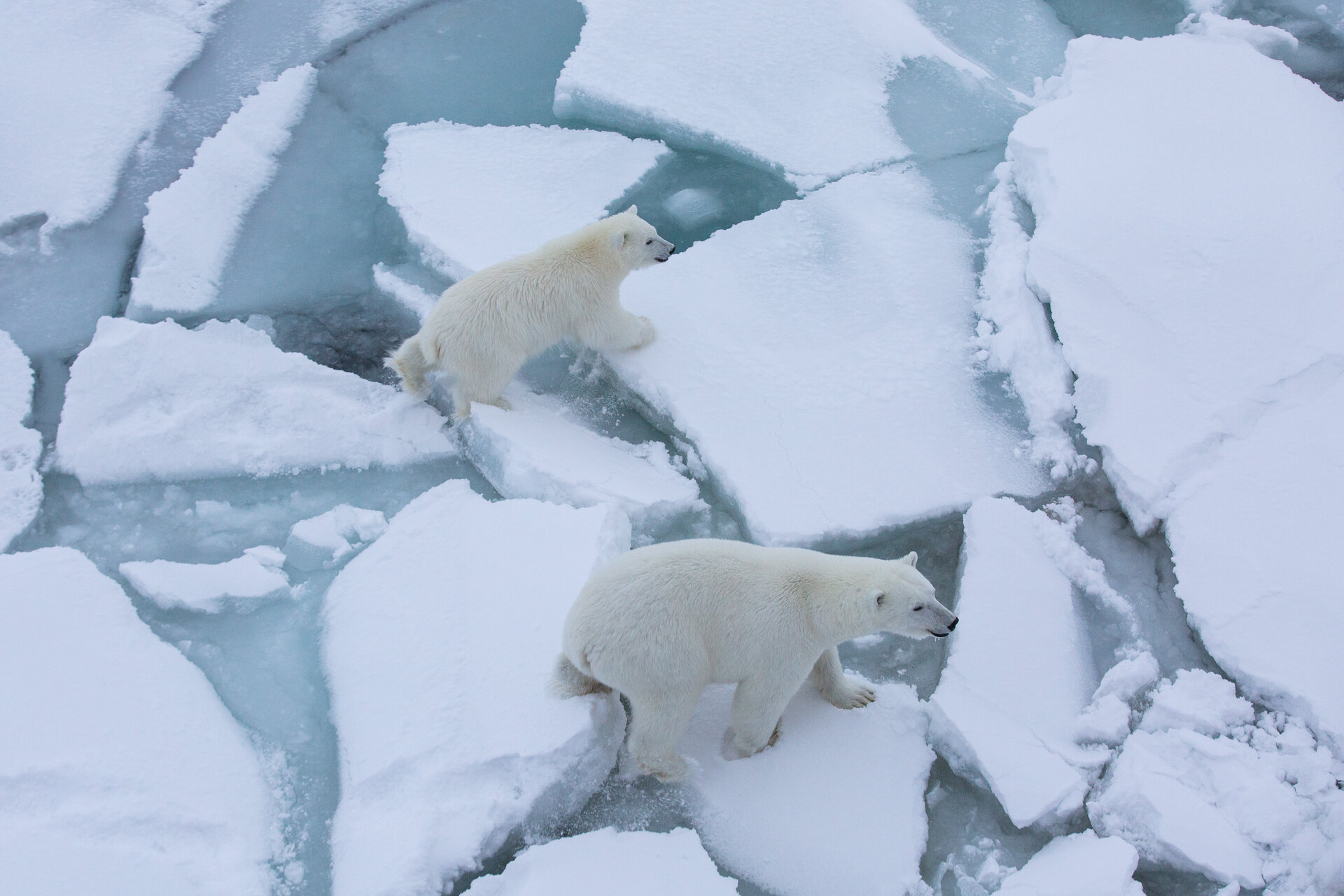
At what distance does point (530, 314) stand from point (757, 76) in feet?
8.49

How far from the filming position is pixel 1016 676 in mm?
3076

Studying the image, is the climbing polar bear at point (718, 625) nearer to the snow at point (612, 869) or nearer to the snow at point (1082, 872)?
the snow at point (612, 869)

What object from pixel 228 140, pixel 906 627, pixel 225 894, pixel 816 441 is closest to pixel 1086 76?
pixel 816 441

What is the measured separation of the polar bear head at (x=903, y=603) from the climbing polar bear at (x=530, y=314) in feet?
5.60

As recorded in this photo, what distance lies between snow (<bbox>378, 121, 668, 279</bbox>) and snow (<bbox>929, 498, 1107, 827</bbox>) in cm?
261

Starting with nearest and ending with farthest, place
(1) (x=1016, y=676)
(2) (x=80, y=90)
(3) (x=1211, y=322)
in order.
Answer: (1) (x=1016, y=676), (3) (x=1211, y=322), (2) (x=80, y=90)

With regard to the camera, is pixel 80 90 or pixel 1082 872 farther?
pixel 80 90

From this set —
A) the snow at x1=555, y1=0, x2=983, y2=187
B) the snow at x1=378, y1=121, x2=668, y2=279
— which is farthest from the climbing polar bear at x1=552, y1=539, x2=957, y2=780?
the snow at x1=555, y1=0, x2=983, y2=187

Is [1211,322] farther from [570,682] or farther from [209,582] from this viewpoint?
[209,582]

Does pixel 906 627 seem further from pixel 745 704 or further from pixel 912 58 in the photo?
pixel 912 58

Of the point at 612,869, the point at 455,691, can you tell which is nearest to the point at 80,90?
the point at 455,691

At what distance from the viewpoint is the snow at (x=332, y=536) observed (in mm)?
3520

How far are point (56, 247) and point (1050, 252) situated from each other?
4.99m

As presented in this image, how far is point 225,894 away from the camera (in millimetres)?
2533
